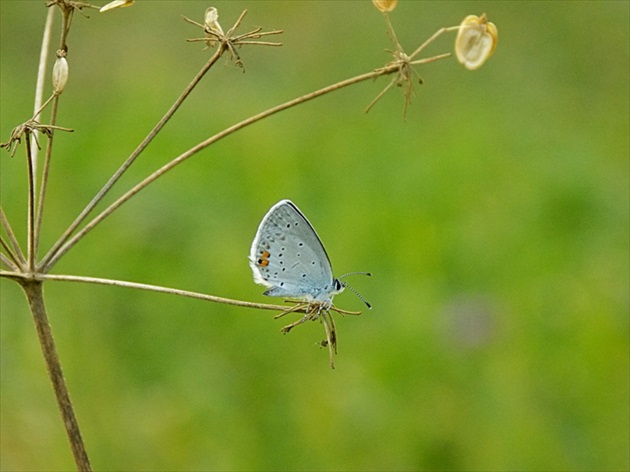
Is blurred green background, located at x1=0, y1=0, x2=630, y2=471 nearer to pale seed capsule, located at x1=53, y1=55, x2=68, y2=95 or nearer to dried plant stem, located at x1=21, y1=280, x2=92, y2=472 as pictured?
pale seed capsule, located at x1=53, y1=55, x2=68, y2=95

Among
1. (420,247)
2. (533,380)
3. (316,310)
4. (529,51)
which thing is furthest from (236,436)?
(529,51)

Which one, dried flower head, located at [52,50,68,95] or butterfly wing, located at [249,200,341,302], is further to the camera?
butterfly wing, located at [249,200,341,302]

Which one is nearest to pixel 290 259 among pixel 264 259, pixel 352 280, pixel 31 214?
pixel 264 259

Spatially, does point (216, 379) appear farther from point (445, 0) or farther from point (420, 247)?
point (445, 0)

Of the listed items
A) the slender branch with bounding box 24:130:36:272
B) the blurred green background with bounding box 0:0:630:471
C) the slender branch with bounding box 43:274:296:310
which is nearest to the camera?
the slender branch with bounding box 43:274:296:310

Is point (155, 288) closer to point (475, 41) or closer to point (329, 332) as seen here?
point (329, 332)

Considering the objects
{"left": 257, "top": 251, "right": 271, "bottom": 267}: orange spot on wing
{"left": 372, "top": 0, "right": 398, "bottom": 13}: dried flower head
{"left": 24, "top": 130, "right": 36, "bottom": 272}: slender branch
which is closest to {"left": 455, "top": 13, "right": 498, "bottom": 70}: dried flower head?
{"left": 372, "top": 0, "right": 398, "bottom": 13}: dried flower head
